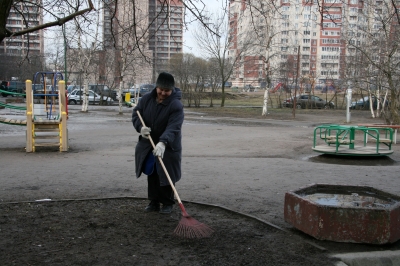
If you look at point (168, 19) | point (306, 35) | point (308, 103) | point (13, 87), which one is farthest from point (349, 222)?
point (13, 87)

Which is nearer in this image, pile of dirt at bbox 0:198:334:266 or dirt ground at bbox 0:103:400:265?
pile of dirt at bbox 0:198:334:266

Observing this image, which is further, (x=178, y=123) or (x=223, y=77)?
(x=223, y=77)

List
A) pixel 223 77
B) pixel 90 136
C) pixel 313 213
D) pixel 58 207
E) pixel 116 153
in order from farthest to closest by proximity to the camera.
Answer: pixel 223 77 < pixel 90 136 < pixel 116 153 < pixel 58 207 < pixel 313 213

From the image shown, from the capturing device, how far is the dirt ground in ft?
13.1

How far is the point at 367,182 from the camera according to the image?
794cm

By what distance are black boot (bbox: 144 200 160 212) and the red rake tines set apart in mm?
892

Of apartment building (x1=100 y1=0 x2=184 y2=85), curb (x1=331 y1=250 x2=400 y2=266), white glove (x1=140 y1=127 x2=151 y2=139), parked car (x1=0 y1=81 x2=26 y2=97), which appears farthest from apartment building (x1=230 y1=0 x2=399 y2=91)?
parked car (x1=0 y1=81 x2=26 y2=97)

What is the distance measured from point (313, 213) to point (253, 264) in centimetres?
Result: 88

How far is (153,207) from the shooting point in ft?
17.9

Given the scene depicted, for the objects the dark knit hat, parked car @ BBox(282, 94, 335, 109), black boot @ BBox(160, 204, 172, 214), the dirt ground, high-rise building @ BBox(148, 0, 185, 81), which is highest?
high-rise building @ BBox(148, 0, 185, 81)

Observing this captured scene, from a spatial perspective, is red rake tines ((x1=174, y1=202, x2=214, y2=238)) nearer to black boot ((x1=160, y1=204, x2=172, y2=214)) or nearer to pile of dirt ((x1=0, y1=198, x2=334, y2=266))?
pile of dirt ((x1=0, y1=198, x2=334, y2=266))

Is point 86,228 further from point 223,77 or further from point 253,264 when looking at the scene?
point 223,77

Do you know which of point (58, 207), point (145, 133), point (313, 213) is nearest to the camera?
point (313, 213)

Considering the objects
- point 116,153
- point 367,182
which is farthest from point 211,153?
point 367,182
